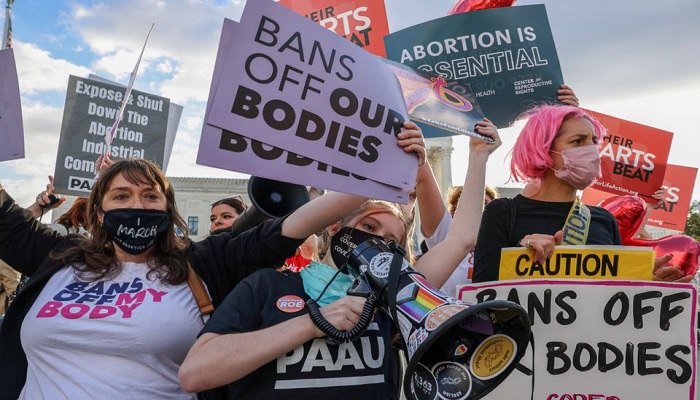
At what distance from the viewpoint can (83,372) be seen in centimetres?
207

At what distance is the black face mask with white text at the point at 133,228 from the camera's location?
2.35m

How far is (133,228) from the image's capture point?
2.36 meters

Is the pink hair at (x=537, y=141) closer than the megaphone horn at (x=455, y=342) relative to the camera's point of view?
No

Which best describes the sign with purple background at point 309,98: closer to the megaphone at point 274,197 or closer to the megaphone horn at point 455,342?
the megaphone horn at point 455,342

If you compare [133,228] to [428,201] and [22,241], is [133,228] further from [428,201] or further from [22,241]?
[428,201]

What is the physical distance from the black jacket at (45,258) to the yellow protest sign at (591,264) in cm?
105

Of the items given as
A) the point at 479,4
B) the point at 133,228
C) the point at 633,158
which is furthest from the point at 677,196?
the point at 133,228

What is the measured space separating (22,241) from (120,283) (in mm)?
633

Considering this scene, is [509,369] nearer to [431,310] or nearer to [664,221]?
[431,310]

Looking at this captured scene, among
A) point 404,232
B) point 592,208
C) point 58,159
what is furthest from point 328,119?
point 58,159

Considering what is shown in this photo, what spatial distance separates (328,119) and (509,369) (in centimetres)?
108

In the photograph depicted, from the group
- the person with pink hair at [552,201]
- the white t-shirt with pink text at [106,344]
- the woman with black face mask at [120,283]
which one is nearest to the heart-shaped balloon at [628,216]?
the person with pink hair at [552,201]

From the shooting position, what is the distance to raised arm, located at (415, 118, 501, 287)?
2.19 meters

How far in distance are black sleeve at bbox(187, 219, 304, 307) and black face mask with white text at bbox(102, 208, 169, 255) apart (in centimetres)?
19
